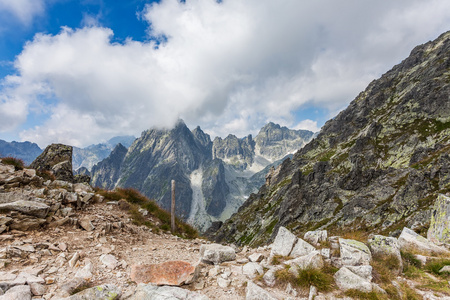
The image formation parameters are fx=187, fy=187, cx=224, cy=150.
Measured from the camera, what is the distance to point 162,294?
6.46 m

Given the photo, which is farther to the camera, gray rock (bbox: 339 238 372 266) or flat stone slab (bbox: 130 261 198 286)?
gray rock (bbox: 339 238 372 266)

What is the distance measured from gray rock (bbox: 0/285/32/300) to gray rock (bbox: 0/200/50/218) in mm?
6795

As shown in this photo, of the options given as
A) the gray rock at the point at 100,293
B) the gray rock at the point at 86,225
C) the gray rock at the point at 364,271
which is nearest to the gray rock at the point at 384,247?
the gray rock at the point at 364,271

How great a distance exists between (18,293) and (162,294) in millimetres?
4428

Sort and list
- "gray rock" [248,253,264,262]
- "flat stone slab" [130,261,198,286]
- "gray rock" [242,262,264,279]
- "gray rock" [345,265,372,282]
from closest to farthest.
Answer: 1. "gray rock" [345,265,372,282]
2. "flat stone slab" [130,261,198,286]
3. "gray rock" [242,262,264,279]
4. "gray rock" [248,253,264,262]

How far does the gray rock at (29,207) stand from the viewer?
1084cm

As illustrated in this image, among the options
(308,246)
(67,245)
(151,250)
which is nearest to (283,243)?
(308,246)

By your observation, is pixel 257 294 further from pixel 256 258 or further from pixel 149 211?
pixel 149 211

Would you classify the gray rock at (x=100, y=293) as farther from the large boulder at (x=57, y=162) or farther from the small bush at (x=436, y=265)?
the large boulder at (x=57, y=162)

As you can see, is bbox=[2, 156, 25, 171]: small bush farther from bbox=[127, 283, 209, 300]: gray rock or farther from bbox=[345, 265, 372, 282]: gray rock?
bbox=[345, 265, 372, 282]: gray rock

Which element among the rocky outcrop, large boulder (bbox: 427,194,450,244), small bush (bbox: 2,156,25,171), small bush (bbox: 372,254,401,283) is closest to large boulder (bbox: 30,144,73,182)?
small bush (bbox: 2,156,25,171)

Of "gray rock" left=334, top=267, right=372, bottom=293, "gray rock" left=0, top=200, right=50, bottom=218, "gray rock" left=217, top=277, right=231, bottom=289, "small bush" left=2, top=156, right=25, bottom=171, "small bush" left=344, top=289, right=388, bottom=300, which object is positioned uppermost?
"small bush" left=2, top=156, right=25, bottom=171

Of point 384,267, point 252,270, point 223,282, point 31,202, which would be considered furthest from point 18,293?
point 384,267

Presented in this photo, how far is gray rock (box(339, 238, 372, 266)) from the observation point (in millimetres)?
8141
